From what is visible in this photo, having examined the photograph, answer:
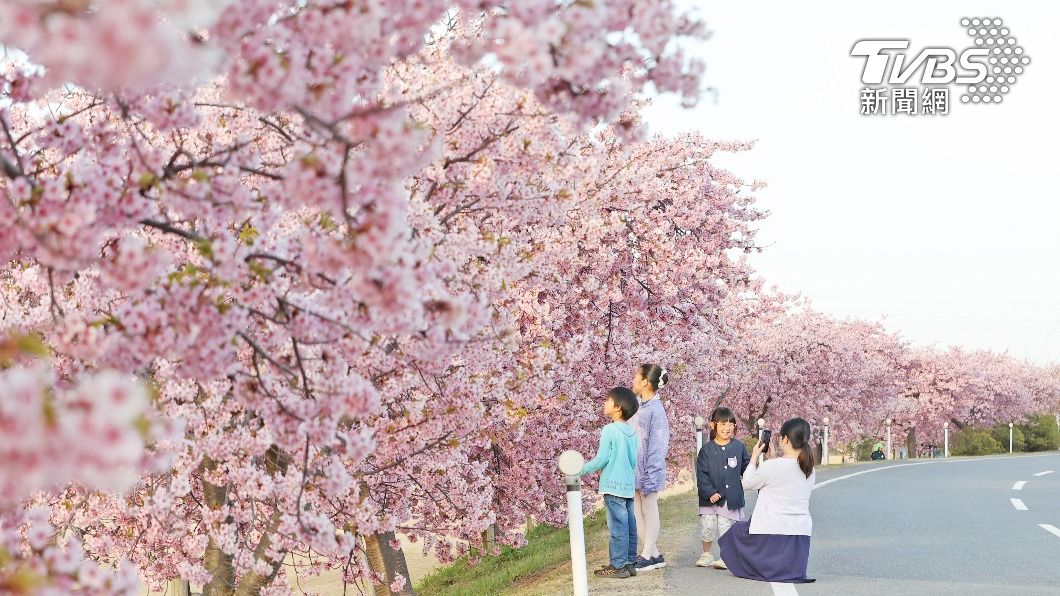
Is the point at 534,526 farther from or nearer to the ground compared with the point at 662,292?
nearer to the ground

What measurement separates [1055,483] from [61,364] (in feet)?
68.0

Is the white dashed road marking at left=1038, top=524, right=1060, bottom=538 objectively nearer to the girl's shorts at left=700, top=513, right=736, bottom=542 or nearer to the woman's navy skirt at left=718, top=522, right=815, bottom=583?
the girl's shorts at left=700, top=513, right=736, bottom=542

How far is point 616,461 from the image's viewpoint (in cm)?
935

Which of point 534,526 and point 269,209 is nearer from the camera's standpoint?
point 269,209

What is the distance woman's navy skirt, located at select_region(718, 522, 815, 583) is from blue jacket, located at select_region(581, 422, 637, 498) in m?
1.10

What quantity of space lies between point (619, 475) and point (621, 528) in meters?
0.52

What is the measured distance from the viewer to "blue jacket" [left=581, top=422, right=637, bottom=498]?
30.6 feet

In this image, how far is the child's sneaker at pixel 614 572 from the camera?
952 cm

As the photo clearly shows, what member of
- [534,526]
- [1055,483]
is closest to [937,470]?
[1055,483]

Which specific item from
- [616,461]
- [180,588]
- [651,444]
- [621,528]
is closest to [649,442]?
[651,444]

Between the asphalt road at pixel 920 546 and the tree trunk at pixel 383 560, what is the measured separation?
3.30 meters

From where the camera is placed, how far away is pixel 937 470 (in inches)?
1115

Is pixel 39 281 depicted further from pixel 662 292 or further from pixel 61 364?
pixel 662 292

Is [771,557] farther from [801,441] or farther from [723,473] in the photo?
[723,473]
